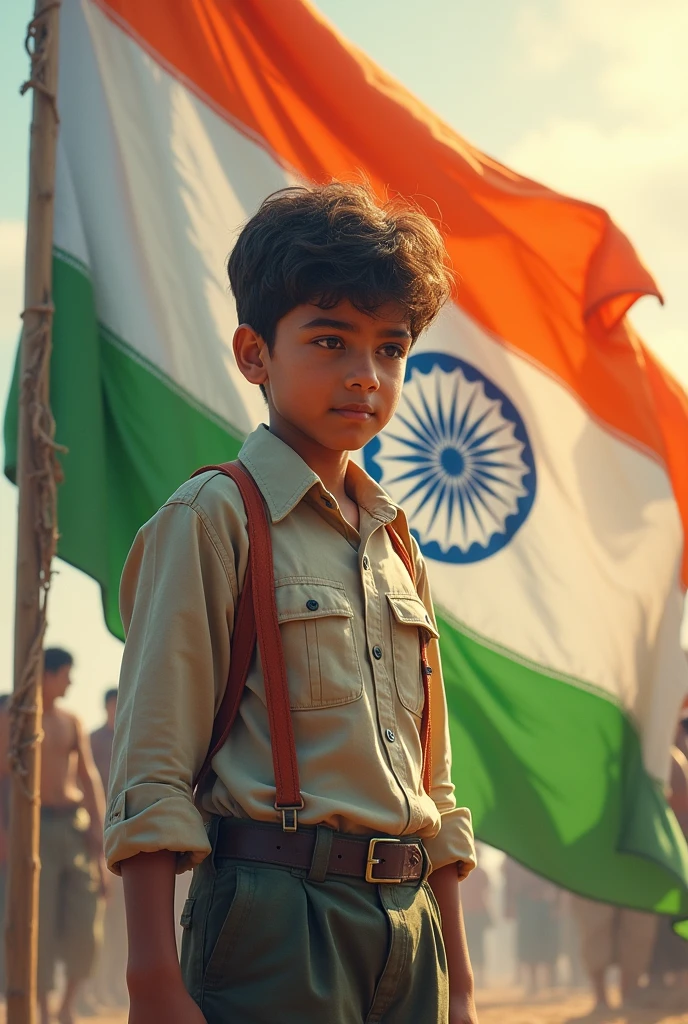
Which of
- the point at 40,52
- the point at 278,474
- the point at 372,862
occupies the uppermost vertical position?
the point at 40,52

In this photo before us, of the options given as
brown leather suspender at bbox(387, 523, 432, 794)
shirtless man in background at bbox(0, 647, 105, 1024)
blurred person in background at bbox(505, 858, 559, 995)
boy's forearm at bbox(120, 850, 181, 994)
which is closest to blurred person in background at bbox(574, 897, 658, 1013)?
shirtless man in background at bbox(0, 647, 105, 1024)

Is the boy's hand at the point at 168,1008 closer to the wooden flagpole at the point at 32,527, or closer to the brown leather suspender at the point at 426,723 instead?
the brown leather suspender at the point at 426,723

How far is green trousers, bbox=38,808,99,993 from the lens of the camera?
7266 millimetres

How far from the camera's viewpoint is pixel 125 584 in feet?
6.30

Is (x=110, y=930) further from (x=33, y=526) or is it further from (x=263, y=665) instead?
(x=263, y=665)

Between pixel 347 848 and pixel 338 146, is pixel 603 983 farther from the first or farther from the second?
pixel 347 848

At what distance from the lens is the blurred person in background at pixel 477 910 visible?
46.6 ft

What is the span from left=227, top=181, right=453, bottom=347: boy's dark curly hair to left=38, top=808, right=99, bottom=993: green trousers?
5.77 m

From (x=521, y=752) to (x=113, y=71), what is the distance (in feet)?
7.93

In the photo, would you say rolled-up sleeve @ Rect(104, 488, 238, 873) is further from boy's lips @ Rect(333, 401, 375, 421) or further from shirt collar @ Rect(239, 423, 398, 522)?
boy's lips @ Rect(333, 401, 375, 421)

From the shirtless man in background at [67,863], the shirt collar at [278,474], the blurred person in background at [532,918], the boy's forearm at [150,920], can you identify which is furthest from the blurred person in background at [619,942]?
the boy's forearm at [150,920]

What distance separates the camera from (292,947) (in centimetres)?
168

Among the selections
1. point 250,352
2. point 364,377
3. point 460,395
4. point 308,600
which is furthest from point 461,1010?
point 460,395

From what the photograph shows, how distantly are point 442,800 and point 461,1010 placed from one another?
33cm
